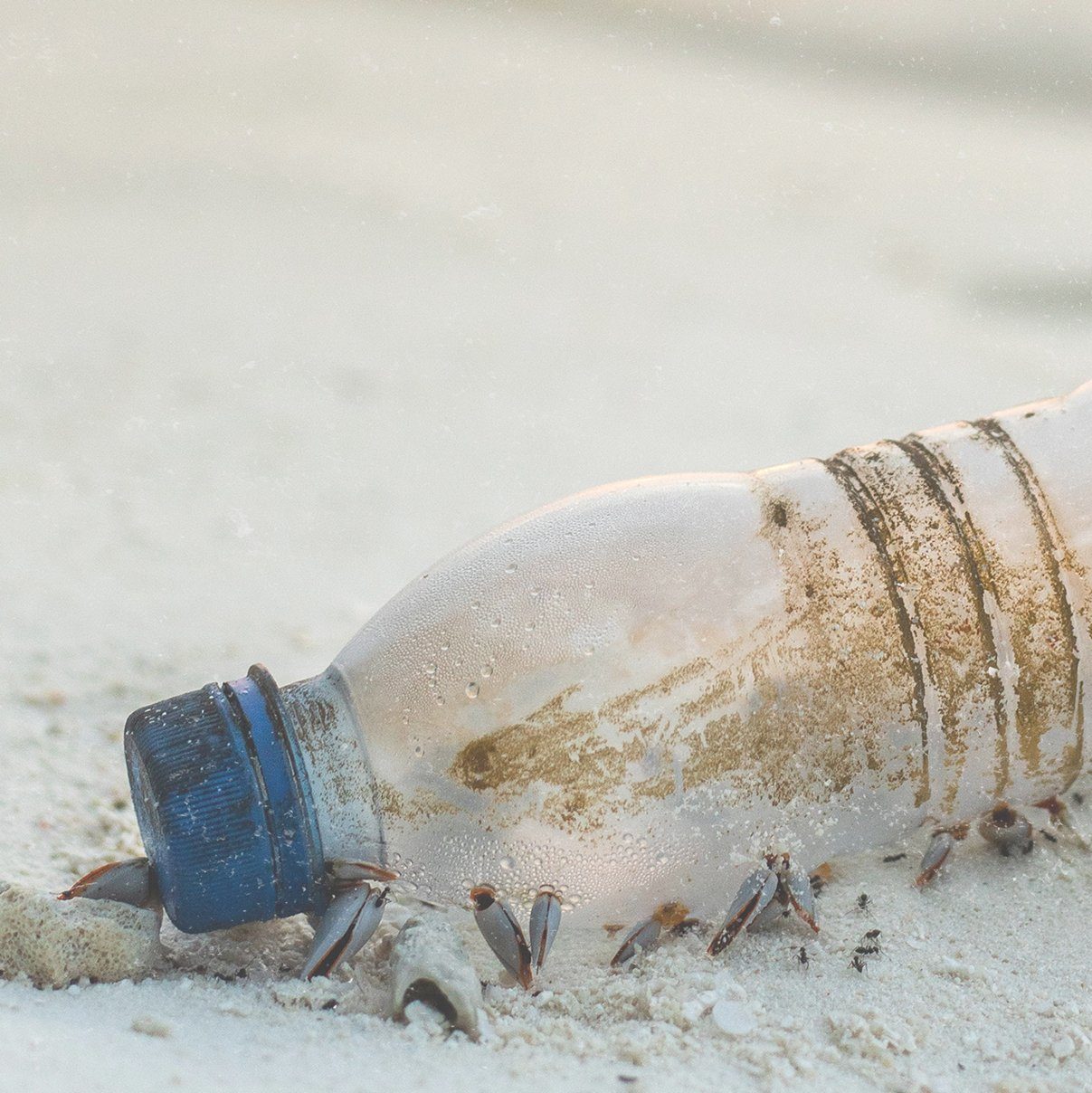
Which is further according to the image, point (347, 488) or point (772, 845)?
point (347, 488)

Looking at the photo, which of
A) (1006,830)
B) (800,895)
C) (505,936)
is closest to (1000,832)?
(1006,830)

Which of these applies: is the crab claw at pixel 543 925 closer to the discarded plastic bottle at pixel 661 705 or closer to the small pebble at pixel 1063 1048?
the discarded plastic bottle at pixel 661 705

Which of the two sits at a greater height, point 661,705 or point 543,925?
point 661,705

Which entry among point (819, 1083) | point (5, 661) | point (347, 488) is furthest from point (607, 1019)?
point (347, 488)

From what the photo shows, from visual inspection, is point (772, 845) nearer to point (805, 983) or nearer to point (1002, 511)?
point (805, 983)

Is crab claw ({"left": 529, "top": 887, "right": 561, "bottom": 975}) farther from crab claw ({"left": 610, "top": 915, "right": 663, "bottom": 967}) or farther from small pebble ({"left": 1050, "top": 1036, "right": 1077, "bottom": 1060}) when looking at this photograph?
small pebble ({"left": 1050, "top": 1036, "right": 1077, "bottom": 1060})

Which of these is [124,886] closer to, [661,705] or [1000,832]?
[661,705]
